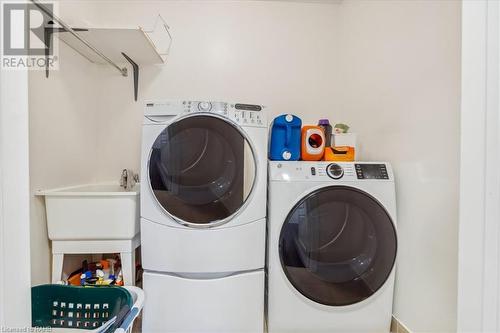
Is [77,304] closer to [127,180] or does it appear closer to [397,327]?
[127,180]

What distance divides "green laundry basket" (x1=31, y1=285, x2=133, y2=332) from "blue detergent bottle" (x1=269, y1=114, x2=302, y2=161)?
978 millimetres

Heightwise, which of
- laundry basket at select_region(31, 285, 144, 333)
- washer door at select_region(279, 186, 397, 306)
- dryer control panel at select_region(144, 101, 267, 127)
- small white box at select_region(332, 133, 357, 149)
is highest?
dryer control panel at select_region(144, 101, 267, 127)

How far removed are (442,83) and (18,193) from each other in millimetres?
1421

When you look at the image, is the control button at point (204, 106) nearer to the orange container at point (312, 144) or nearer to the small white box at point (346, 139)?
the orange container at point (312, 144)

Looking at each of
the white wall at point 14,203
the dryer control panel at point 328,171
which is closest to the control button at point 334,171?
the dryer control panel at point 328,171

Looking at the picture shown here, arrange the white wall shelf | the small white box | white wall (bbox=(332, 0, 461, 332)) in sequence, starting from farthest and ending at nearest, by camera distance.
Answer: the small white box < the white wall shelf < white wall (bbox=(332, 0, 461, 332))

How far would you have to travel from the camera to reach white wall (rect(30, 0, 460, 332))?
1009 mm

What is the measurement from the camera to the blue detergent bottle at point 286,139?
1.33 meters

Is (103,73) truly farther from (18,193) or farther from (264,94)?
(18,193)

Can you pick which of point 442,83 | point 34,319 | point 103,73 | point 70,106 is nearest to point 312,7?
point 442,83

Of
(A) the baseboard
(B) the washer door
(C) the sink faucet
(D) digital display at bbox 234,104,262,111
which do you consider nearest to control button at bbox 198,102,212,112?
(D) digital display at bbox 234,104,262,111

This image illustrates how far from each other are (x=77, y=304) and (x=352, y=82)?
6.91ft

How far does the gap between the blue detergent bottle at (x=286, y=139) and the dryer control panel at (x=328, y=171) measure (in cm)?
9

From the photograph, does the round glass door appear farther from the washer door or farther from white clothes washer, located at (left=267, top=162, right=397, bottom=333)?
the washer door
